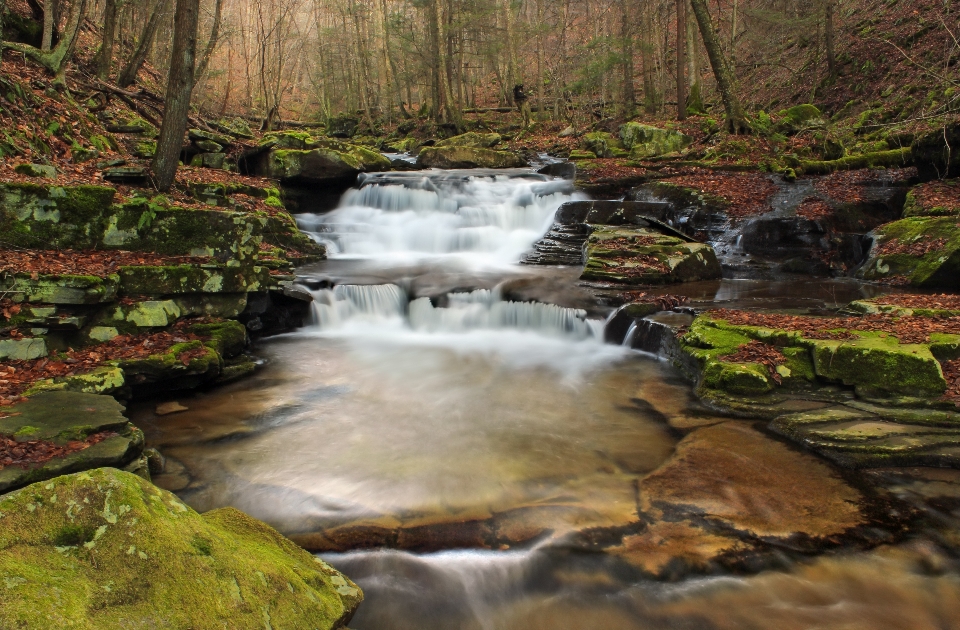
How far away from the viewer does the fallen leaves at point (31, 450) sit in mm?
3562

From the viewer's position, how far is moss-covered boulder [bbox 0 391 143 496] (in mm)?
3539

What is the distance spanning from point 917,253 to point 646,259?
4810 millimetres

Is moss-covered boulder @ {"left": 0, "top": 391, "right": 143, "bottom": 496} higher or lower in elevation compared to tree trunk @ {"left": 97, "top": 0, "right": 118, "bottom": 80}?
lower

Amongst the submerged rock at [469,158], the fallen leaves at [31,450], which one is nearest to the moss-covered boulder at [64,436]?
the fallen leaves at [31,450]

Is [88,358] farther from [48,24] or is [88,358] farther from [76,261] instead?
[48,24]

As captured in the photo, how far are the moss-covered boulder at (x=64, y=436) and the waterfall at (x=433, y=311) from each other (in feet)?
17.5

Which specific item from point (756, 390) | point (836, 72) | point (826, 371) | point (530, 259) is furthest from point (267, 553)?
point (836, 72)

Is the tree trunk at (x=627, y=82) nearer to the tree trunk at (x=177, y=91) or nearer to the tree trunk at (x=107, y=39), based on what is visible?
the tree trunk at (x=107, y=39)

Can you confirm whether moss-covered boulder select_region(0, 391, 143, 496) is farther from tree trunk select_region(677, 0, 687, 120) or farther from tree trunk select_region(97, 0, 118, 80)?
tree trunk select_region(677, 0, 687, 120)

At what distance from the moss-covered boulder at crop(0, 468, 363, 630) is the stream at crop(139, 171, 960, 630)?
3.48 ft

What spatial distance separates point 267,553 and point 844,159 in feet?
54.2

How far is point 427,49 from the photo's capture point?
27578mm

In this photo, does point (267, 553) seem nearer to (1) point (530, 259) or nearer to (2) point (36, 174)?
(2) point (36, 174)

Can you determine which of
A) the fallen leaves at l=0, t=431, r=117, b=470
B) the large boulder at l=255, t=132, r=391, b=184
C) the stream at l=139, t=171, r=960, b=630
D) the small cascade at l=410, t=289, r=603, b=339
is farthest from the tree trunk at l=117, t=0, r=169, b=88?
the fallen leaves at l=0, t=431, r=117, b=470
